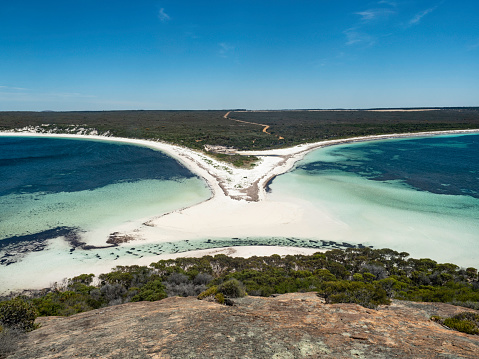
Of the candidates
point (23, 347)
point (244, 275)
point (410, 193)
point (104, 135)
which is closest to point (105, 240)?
point (244, 275)

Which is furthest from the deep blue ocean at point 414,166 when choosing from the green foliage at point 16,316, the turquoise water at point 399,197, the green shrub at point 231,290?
the green foliage at point 16,316

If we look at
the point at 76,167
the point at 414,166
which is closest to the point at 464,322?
the point at 414,166

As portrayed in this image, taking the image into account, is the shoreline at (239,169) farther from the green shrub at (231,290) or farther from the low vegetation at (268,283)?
the green shrub at (231,290)

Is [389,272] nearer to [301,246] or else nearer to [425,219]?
[301,246]

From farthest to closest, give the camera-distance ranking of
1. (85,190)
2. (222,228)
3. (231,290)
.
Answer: (85,190), (222,228), (231,290)

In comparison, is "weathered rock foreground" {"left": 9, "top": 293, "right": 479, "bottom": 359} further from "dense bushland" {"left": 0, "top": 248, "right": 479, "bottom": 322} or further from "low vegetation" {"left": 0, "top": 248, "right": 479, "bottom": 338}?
"dense bushland" {"left": 0, "top": 248, "right": 479, "bottom": 322}

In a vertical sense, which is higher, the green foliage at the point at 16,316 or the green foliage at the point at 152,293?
the green foliage at the point at 16,316

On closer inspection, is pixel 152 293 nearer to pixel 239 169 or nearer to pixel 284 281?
pixel 284 281

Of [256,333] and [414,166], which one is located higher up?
[256,333]
